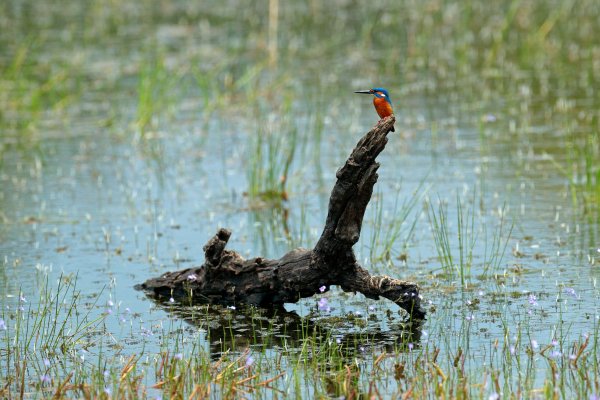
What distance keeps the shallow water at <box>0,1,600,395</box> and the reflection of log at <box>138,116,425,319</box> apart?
207 millimetres

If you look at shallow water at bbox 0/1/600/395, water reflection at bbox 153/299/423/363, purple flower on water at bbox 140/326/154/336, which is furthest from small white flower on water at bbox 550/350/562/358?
purple flower on water at bbox 140/326/154/336

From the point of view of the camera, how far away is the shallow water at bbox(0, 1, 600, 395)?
277 inches

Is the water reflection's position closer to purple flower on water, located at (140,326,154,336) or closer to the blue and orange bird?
purple flower on water, located at (140,326,154,336)

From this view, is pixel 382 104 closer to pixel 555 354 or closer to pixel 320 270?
pixel 320 270

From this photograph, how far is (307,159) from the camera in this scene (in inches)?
436

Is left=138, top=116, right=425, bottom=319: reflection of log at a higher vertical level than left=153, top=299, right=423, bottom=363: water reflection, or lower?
higher

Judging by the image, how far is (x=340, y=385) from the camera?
5.34 meters

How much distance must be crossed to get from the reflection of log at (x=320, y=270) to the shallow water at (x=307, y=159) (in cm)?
21

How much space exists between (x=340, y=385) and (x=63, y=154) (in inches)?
279

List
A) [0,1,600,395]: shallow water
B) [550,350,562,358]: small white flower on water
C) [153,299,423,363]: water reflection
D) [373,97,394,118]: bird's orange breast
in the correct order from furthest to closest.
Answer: [0,1,600,395]: shallow water
[373,97,394,118]: bird's orange breast
[153,299,423,363]: water reflection
[550,350,562,358]: small white flower on water

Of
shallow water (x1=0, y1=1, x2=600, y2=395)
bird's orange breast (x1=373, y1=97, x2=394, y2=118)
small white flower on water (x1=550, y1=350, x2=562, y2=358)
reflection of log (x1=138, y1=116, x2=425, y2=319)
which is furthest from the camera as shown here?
shallow water (x1=0, y1=1, x2=600, y2=395)

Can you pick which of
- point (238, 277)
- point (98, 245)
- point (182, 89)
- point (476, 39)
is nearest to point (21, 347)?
point (238, 277)

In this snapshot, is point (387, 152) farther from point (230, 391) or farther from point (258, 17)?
point (258, 17)

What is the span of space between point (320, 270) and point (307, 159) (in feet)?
15.1
